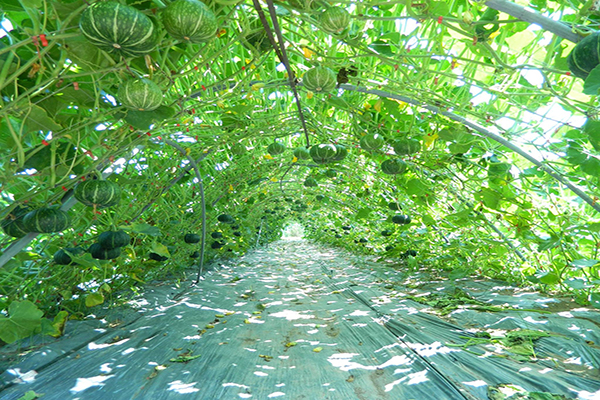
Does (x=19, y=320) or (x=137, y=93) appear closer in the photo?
(x=137, y=93)

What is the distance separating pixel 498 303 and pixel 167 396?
3.97 meters

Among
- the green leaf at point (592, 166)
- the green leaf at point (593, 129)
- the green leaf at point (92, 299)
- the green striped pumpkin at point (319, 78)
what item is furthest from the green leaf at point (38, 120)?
the green leaf at point (592, 166)

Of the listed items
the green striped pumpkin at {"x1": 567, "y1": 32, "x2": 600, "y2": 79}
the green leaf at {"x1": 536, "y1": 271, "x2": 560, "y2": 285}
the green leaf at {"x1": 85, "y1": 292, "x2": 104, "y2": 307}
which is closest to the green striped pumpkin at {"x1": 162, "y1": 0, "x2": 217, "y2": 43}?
the green striped pumpkin at {"x1": 567, "y1": 32, "x2": 600, "y2": 79}

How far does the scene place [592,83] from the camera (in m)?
1.17

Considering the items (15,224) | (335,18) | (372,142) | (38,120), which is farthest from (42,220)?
(372,142)

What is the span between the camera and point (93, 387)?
89.6 inches

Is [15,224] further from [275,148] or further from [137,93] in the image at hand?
[275,148]

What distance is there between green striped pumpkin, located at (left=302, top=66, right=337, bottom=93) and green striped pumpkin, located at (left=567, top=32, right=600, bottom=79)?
1.19 metres

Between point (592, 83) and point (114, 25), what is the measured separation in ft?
5.41

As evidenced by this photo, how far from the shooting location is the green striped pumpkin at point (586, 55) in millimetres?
1126

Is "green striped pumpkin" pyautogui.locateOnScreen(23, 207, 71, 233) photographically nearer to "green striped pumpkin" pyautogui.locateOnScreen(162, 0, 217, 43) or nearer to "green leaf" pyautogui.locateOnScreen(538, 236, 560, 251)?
"green striped pumpkin" pyautogui.locateOnScreen(162, 0, 217, 43)

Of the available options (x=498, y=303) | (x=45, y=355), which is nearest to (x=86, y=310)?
(x=45, y=355)

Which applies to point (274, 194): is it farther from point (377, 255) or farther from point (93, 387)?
point (93, 387)

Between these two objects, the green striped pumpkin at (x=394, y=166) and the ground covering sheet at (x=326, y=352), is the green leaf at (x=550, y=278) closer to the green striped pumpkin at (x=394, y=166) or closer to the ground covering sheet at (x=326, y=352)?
the ground covering sheet at (x=326, y=352)
